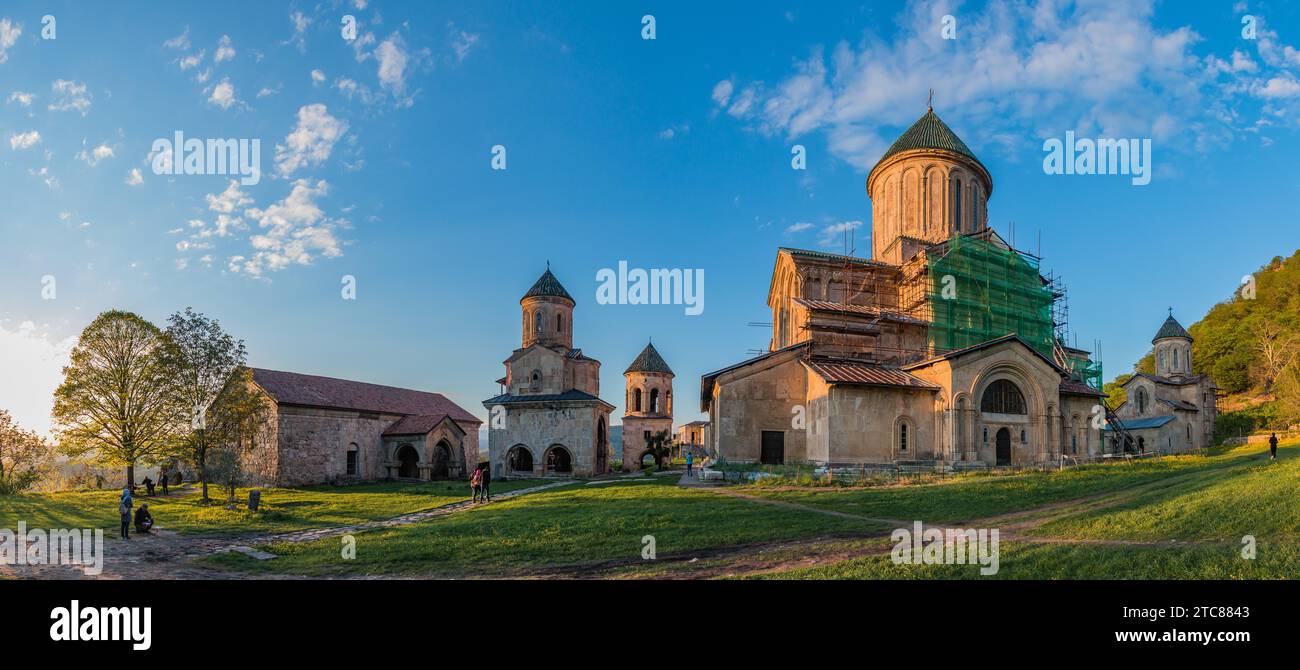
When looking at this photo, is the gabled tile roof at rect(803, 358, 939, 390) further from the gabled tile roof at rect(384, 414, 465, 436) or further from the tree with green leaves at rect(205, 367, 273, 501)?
the tree with green leaves at rect(205, 367, 273, 501)

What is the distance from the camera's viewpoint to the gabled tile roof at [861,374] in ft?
84.1

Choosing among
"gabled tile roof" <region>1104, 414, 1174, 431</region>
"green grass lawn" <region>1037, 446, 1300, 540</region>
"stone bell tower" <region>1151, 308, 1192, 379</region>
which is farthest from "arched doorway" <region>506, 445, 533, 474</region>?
"stone bell tower" <region>1151, 308, 1192, 379</region>

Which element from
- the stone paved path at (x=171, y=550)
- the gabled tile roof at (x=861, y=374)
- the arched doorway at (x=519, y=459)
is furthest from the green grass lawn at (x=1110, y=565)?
the arched doorway at (x=519, y=459)

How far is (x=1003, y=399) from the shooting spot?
2714cm

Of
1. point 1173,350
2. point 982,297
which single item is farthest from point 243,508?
point 1173,350

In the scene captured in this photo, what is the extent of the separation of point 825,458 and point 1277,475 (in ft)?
43.8

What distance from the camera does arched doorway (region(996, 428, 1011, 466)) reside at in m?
26.8

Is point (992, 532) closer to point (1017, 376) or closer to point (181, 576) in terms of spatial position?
point (181, 576)

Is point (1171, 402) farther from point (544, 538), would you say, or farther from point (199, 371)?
point (199, 371)

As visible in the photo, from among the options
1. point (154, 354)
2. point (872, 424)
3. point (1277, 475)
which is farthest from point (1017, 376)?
point (154, 354)

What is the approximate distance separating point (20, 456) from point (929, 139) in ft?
162

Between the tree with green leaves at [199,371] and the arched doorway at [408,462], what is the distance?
12429 mm

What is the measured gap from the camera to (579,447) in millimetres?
34656

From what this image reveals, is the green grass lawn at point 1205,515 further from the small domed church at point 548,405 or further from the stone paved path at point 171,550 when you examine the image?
the small domed church at point 548,405
